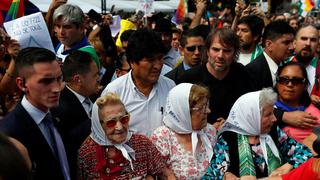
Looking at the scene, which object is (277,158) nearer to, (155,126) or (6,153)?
(155,126)

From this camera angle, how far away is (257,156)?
151 inches

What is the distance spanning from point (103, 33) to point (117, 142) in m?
4.03

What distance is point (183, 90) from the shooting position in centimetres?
406

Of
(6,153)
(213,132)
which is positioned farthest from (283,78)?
(6,153)

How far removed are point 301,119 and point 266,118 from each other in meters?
0.58

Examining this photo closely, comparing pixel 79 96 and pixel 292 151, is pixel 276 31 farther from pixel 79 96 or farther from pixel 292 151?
pixel 79 96

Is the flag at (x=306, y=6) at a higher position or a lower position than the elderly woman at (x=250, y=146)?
lower

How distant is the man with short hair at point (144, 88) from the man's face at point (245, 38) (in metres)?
2.78

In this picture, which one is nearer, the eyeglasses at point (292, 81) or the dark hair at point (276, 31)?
the eyeglasses at point (292, 81)

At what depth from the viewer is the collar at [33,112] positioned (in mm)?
3310

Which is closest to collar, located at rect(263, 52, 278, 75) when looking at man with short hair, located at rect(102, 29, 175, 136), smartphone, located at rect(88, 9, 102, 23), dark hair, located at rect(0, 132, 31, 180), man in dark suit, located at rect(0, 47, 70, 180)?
man with short hair, located at rect(102, 29, 175, 136)

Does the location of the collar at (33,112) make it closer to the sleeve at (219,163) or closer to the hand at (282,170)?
the sleeve at (219,163)

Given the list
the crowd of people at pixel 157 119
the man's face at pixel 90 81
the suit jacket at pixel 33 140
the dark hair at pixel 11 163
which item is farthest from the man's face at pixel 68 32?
the dark hair at pixel 11 163

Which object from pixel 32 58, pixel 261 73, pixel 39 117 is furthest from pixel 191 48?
pixel 39 117
